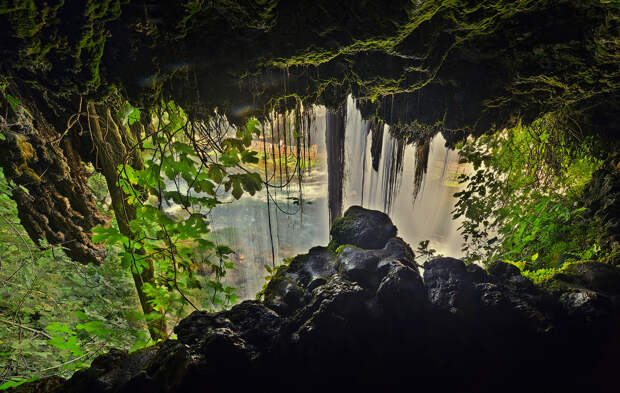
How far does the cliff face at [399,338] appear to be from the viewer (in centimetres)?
172

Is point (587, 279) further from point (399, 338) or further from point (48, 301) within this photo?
point (48, 301)

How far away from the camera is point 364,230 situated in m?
3.02

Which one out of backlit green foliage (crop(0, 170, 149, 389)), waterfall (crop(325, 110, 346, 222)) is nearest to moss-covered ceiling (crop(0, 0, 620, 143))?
waterfall (crop(325, 110, 346, 222))

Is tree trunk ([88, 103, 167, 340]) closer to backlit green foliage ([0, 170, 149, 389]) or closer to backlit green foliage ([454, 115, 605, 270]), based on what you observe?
backlit green foliage ([0, 170, 149, 389])

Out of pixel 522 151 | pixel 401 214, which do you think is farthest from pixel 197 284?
pixel 401 214

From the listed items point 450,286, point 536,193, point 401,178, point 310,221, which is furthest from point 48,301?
point 310,221

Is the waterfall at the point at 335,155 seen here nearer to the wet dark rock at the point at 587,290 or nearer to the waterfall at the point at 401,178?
the waterfall at the point at 401,178

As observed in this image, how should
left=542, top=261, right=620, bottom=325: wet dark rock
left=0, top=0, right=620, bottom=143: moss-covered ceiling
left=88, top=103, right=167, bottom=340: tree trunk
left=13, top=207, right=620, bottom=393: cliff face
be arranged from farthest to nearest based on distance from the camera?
1. left=88, top=103, right=167, bottom=340: tree trunk
2. left=542, top=261, right=620, bottom=325: wet dark rock
3. left=13, top=207, right=620, bottom=393: cliff face
4. left=0, top=0, right=620, bottom=143: moss-covered ceiling

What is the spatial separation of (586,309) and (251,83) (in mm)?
3602

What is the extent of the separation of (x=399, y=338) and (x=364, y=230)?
1.27m

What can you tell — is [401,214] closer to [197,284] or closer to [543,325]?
[543,325]

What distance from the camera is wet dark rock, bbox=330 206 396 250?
2966 millimetres

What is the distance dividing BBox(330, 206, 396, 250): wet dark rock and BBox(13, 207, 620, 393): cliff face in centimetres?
57

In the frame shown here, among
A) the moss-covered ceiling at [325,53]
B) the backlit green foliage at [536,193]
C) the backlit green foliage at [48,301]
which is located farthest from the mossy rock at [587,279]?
the backlit green foliage at [48,301]
